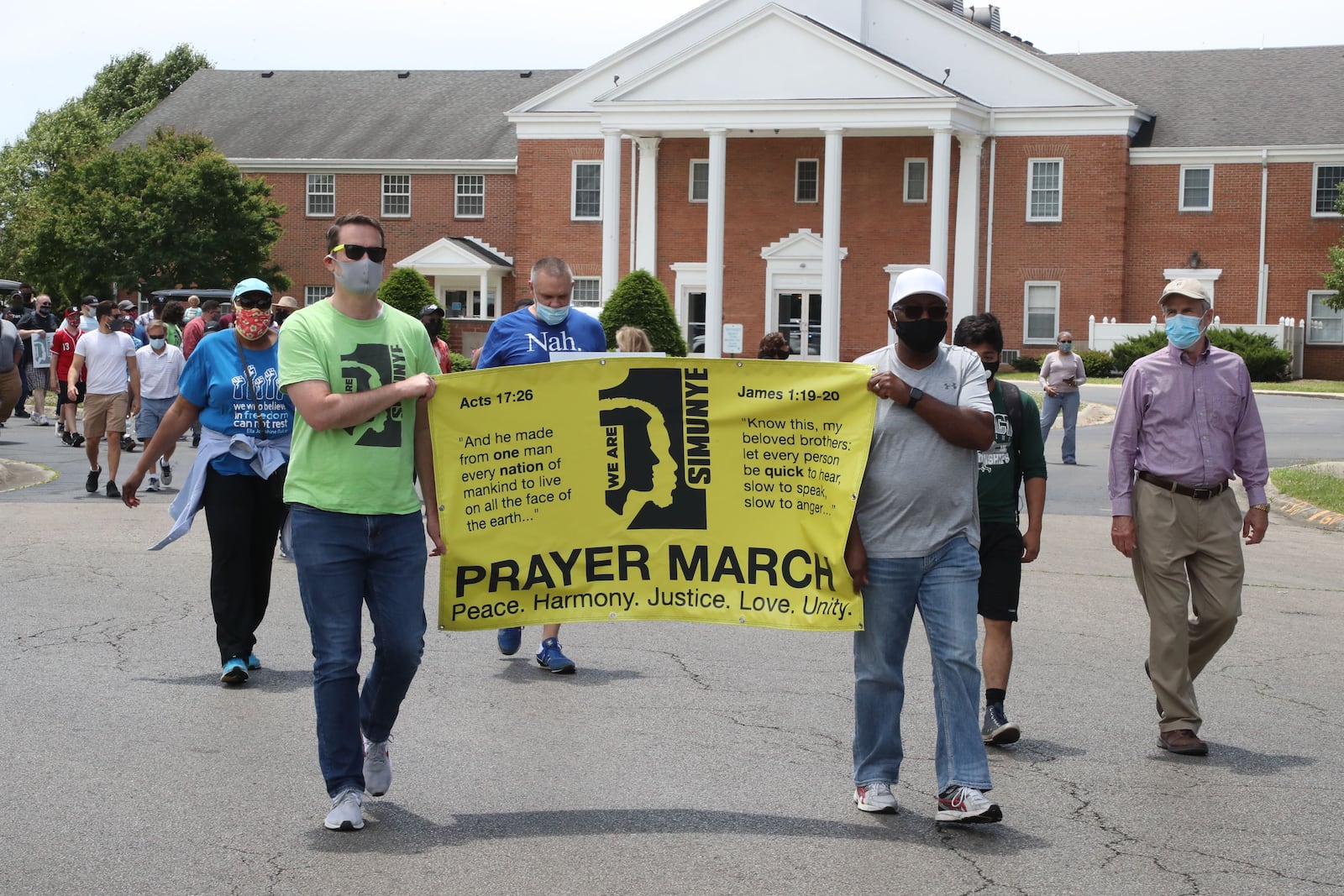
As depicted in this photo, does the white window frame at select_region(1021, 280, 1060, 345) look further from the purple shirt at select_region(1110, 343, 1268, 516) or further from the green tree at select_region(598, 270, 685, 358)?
the purple shirt at select_region(1110, 343, 1268, 516)

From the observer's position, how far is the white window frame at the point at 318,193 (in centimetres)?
5641

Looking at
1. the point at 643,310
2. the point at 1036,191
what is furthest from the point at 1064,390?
the point at 1036,191

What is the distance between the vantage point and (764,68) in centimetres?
4662

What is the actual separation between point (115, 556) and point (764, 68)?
36.3 m

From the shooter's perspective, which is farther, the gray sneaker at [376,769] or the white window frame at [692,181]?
the white window frame at [692,181]

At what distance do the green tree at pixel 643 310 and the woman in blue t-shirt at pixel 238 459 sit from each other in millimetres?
27198

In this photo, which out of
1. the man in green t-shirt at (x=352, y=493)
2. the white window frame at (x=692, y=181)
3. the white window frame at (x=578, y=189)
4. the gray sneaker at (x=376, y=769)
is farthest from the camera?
the white window frame at (x=578, y=189)

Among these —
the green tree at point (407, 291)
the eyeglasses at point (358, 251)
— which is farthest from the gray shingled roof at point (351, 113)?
the eyeglasses at point (358, 251)

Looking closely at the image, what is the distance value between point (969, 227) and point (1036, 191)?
2535 mm

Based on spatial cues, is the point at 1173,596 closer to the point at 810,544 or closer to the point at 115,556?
the point at 810,544

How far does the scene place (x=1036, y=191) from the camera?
4822 centimetres

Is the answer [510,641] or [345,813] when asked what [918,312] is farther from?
[510,641]

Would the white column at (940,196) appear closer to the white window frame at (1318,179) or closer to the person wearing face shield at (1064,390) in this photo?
the white window frame at (1318,179)

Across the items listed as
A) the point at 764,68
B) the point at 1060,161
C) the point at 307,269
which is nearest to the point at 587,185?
the point at 764,68
